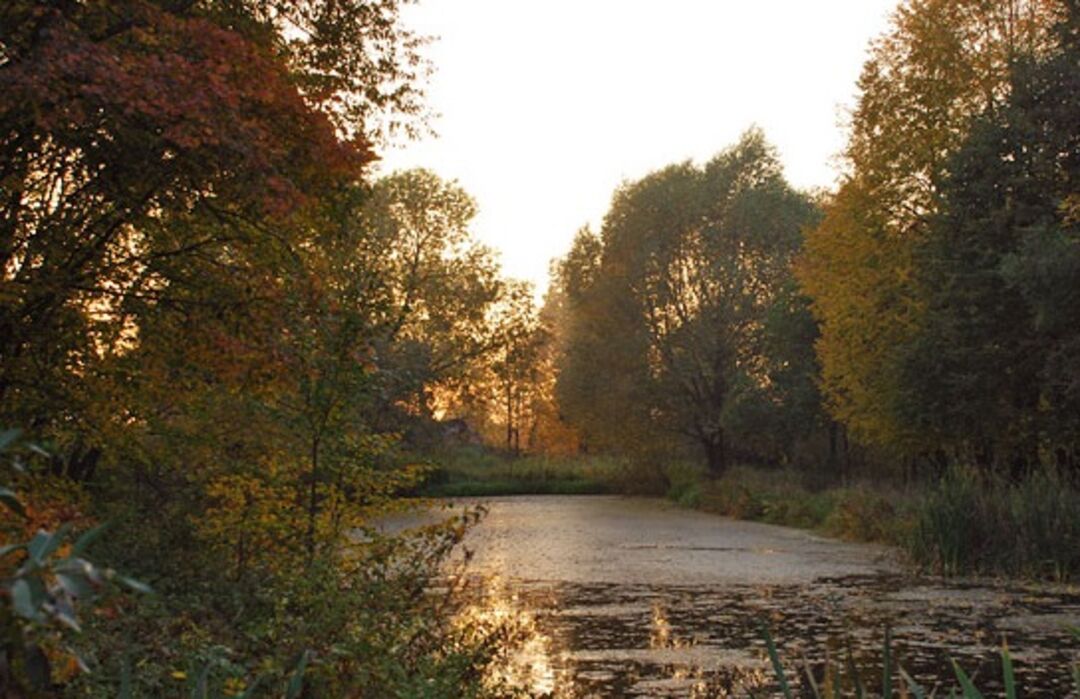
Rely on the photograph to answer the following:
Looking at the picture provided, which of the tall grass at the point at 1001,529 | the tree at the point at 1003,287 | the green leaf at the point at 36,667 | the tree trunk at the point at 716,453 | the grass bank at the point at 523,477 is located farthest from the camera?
the grass bank at the point at 523,477

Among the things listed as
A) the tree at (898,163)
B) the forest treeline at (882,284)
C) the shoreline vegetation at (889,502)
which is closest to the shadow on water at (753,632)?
the shoreline vegetation at (889,502)

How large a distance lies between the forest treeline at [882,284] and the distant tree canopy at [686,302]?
63 mm

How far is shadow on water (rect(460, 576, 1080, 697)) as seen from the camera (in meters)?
7.99

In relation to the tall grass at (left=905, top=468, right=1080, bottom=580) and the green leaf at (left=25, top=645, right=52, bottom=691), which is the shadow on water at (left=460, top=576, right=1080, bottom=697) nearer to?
the tall grass at (left=905, top=468, right=1080, bottom=580)

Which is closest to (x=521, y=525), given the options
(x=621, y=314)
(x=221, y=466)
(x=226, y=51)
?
(x=621, y=314)

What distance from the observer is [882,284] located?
73.5ft

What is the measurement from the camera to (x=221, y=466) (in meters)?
8.99

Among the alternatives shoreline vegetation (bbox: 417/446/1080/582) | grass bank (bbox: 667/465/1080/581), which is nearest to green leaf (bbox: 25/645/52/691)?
shoreline vegetation (bbox: 417/446/1080/582)

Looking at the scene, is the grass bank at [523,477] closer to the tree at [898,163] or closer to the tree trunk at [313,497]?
the tree at [898,163]

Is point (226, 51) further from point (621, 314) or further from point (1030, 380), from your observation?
point (621, 314)

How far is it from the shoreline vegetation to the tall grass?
12 millimetres

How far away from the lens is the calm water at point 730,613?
8.16 meters

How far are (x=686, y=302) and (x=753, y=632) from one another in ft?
Result: 77.5

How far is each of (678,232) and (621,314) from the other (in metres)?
2.83
